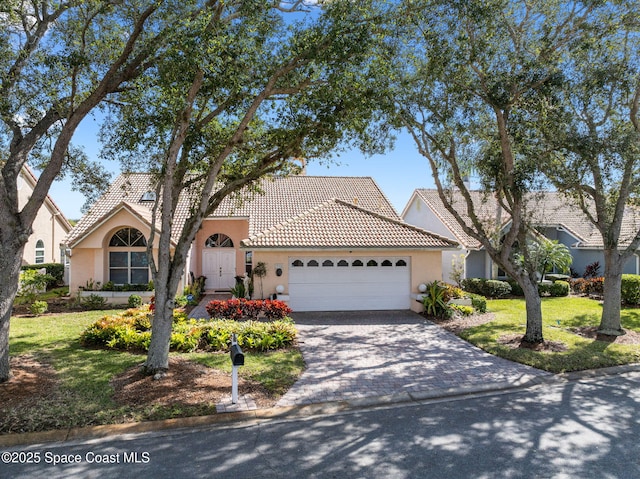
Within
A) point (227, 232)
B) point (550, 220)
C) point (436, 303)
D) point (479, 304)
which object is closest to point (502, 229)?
point (550, 220)

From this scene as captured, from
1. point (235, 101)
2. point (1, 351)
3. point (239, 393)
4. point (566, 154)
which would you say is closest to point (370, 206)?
point (566, 154)

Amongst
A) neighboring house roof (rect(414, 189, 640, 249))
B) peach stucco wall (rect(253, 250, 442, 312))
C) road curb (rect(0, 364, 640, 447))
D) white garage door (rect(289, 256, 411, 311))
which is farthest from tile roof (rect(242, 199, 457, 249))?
road curb (rect(0, 364, 640, 447))

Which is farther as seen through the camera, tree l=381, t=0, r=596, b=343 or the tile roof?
the tile roof

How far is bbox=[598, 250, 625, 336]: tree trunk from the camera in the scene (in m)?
12.1

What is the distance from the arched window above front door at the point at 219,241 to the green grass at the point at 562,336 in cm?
1283

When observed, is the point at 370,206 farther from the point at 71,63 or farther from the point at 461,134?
the point at 71,63

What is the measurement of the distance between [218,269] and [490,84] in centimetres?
1542

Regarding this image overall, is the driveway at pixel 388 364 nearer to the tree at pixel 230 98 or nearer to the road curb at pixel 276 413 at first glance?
the road curb at pixel 276 413

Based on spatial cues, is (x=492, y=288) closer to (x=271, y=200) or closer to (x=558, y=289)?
(x=558, y=289)

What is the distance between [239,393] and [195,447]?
183 centimetres

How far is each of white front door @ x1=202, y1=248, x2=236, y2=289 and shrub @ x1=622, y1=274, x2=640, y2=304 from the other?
18.0m

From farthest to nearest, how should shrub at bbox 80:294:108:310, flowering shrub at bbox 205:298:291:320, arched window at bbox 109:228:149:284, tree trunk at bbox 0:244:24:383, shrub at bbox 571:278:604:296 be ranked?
shrub at bbox 571:278:604:296
arched window at bbox 109:228:149:284
shrub at bbox 80:294:108:310
flowering shrub at bbox 205:298:291:320
tree trunk at bbox 0:244:24:383

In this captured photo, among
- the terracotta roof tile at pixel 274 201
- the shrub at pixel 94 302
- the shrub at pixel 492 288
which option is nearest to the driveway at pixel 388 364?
the terracotta roof tile at pixel 274 201

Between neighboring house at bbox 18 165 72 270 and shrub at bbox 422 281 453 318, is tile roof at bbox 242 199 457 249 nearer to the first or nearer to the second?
shrub at bbox 422 281 453 318
